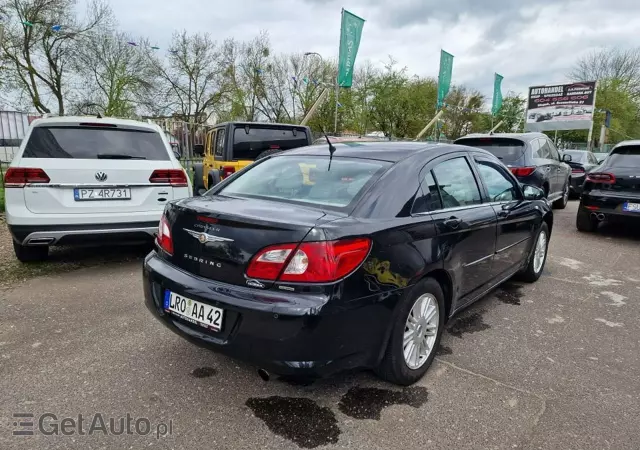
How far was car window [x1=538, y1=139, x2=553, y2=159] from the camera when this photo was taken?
863cm

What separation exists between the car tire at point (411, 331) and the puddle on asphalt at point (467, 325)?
0.69 m

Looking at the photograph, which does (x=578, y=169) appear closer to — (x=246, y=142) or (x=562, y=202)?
(x=562, y=202)

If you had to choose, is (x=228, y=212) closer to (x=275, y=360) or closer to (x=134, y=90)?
(x=275, y=360)

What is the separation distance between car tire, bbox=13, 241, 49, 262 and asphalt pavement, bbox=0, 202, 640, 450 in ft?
3.71

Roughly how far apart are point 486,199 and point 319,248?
199 centimetres

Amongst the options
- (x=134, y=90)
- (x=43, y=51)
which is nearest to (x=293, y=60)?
(x=134, y=90)

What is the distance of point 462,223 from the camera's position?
302cm

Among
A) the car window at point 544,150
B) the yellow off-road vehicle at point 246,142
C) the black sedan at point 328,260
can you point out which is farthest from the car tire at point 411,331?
the car window at point 544,150

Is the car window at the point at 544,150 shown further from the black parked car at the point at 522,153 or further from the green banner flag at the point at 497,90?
the green banner flag at the point at 497,90

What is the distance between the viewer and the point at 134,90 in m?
25.5

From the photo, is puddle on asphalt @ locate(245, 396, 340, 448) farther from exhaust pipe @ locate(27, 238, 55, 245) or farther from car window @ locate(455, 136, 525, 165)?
car window @ locate(455, 136, 525, 165)

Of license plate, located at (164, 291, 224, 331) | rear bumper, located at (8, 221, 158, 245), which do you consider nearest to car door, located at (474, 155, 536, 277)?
license plate, located at (164, 291, 224, 331)

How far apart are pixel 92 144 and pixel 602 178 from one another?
7.51 m

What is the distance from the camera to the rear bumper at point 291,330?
2.09 meters
